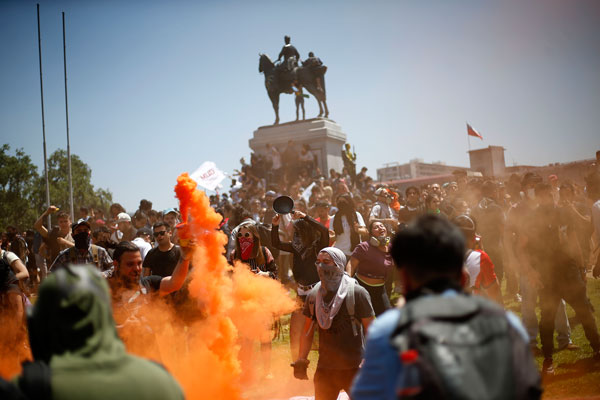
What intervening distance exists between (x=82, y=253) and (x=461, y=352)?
5222mm

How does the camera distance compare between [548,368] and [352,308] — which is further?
[548,368]

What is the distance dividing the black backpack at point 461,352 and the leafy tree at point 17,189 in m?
49.8

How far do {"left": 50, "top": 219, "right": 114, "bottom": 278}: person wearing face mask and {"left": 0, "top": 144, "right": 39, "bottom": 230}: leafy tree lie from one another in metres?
44.6

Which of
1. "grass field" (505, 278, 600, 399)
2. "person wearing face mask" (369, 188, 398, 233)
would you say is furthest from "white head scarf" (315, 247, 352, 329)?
"person wearing face mask" (369, 188, 398, 233)

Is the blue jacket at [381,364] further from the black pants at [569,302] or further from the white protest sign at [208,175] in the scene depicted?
the white protest sign at [208,175]

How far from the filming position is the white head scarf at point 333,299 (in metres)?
4.62

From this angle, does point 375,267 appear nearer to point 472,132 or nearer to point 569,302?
point 569,302

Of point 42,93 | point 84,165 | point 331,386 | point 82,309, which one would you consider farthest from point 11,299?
point 84,165

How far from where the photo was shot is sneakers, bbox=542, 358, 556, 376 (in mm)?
5934

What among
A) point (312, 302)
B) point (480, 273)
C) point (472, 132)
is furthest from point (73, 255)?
point (472, 132)

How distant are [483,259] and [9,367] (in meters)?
4.79

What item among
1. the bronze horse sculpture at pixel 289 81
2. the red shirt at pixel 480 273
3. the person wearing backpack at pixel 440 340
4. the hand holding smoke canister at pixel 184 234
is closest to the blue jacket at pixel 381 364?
the person wearing backpack at pixel 440 340

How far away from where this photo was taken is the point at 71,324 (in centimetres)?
200

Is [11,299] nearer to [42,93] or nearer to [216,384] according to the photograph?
[216,384]
